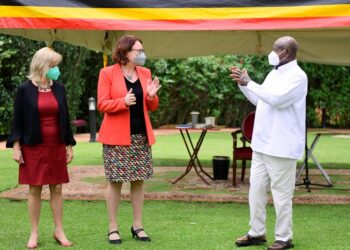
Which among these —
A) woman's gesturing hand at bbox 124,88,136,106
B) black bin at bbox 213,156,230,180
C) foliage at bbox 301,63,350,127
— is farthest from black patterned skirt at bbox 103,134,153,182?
foliage at bbox 301,63,350,127

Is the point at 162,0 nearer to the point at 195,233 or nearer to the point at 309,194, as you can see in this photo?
the point at 195,233

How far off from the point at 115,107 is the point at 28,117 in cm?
71

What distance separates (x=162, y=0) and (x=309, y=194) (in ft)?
10.4

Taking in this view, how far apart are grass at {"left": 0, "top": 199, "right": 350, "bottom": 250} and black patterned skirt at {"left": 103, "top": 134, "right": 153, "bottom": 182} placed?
1.92 feet

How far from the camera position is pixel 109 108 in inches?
213

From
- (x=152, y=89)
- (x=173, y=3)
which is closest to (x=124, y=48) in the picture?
(x=152, y=89)

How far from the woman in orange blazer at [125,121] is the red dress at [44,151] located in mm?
388

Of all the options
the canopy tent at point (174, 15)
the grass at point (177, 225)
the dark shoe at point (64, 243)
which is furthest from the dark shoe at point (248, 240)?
the canopy tent at point (174, 15)

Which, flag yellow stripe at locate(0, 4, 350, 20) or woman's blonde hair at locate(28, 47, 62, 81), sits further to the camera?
flag yellow stripe at locate(0, 4, 350, 20)

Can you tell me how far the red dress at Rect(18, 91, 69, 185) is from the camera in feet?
17.4

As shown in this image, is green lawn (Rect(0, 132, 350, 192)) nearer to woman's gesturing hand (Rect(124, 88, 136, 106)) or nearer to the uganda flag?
the uganda flag

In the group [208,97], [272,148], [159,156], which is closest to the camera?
[272,148]

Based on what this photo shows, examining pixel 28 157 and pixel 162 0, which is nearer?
pixel 28 157

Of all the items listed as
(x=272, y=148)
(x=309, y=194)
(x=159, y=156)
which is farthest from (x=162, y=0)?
(x=159, y=156)
